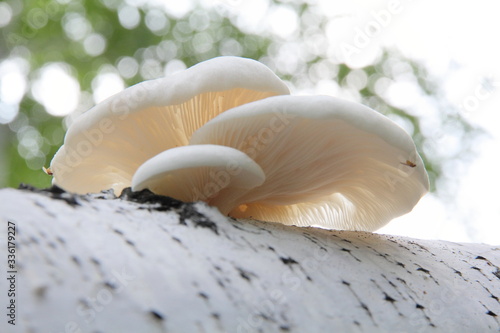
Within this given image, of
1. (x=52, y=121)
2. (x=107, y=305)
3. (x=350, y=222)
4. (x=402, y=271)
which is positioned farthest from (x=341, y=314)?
(x=52, y=121)

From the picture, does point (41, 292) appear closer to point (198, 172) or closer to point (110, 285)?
point (110, 285)

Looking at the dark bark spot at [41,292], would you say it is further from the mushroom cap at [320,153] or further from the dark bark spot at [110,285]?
the mushroom cap at [320,153]

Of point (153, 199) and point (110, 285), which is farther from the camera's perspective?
point (153, 199)

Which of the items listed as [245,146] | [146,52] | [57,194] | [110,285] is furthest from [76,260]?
[146,52]

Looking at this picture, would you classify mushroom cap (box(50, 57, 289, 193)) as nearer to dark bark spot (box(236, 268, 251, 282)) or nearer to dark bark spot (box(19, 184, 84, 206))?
dark bark spot (box(19, 184, 84, 206))

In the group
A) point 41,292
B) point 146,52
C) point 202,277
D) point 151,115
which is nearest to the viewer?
point 41,292

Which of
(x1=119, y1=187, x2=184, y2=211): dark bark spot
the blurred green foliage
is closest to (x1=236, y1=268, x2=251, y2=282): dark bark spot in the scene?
(x1=119, y1=187, x2=184, y2=211): dark bark spot
